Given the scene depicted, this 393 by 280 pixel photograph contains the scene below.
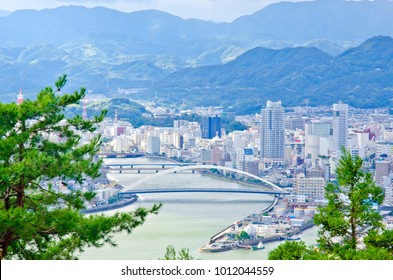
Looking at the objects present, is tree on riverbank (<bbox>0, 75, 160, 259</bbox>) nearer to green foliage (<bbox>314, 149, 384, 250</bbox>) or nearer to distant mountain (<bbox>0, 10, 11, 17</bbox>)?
green foliage (<bbox>314, 149, 384, 250</bbox>)

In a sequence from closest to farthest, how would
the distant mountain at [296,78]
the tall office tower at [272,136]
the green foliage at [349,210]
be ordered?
the green foliage at [349,210]
the tall office tower at [272,136]
the distant mountain at [296,78]

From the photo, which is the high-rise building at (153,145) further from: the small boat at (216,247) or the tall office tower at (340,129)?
the small boat at (216,247)

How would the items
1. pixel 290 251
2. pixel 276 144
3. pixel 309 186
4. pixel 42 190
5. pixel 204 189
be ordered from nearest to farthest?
1. pixel 290 251
2. pixel 42 190
3. pixel 204 189
4. pixel 309 186
5. pixel 276 144

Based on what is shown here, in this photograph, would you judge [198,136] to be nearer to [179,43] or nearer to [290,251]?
[179,43]

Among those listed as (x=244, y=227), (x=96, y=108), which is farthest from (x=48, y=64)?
(x=244, y=227)

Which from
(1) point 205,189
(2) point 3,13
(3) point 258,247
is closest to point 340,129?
(1) point 205,189

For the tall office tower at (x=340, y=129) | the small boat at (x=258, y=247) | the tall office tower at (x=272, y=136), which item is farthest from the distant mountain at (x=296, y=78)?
the small boat at (x=258, y=247)

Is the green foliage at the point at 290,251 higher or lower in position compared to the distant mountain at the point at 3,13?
lower
